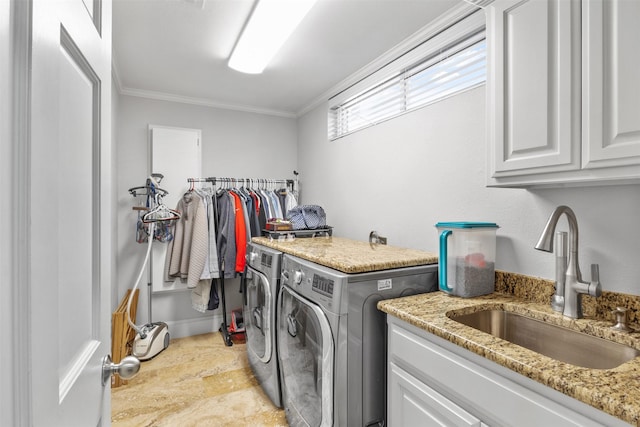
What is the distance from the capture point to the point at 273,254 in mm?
1982

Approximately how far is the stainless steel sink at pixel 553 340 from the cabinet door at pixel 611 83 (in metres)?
0.62

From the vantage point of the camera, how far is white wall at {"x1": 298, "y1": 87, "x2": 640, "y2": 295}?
120 cm

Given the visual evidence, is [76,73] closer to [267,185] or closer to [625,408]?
[625,408]

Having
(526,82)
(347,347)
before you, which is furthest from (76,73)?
(526,82)

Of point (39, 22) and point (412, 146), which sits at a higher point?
point (412, 146)

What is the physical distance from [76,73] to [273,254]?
4.89 feet

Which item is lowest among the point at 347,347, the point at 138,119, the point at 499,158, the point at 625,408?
the point at 347,347

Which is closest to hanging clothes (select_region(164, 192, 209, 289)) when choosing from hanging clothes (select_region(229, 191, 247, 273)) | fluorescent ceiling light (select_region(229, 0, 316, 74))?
hanging clothes (select_region(229, 191, 247, 273))

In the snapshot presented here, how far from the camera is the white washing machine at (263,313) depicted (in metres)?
1.98

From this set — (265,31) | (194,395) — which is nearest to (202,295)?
(194,395)

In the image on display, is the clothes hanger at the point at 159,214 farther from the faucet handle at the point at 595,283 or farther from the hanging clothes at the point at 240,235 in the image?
the faucet handle at the point at 595,283

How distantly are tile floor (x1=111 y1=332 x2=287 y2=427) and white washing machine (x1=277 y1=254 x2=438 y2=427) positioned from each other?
60 cm

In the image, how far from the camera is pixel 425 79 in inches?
80.5

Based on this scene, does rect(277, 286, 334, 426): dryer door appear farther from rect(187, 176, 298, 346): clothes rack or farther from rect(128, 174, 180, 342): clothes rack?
rect(128, 174, 180, 342): clothes rack
